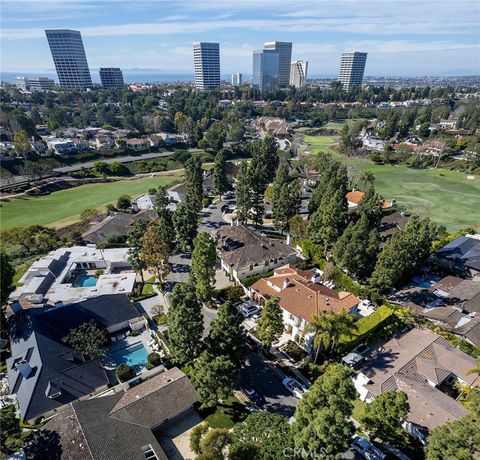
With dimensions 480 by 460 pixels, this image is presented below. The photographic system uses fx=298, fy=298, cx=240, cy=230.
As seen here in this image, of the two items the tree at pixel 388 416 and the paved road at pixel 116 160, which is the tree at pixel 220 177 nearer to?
Result: the paved road at pixel 116 160

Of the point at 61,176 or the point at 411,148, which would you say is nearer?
the point at 61,176

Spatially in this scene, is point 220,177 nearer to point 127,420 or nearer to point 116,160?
point 127,420

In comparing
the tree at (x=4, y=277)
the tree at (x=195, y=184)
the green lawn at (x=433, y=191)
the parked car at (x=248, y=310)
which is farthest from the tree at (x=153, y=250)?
the green lawn at (x=433, y=191)

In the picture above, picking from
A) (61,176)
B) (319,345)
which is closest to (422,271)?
(319,345)

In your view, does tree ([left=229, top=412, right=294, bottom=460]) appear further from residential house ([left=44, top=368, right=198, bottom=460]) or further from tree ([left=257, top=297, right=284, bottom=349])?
tree ([left=257, top=297, right=284, bottom=349])

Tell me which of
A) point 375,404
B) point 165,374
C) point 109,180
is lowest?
point 109,180

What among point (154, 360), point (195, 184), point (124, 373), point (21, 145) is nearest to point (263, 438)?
point (154, 360)

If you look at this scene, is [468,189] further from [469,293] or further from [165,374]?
[165,374]
